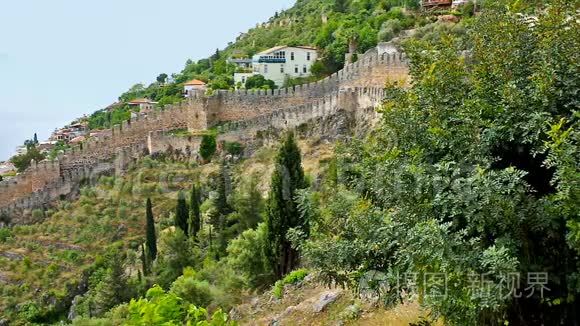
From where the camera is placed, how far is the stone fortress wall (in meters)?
33.4

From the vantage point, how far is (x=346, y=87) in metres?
32.3

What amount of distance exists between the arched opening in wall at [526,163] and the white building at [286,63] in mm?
41056

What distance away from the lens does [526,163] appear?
6957 millimetres

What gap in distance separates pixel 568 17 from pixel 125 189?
2936cm

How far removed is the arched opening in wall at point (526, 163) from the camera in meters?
6.80

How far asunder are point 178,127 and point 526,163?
3339 cm

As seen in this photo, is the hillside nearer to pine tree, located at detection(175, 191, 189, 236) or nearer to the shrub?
pine tree, located at detection(175, 191, 189, 236)

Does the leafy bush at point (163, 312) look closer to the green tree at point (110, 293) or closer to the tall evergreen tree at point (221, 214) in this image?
the tall evergreen tree at point (221, 214)

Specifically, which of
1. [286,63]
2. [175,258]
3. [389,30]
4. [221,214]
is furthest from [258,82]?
[175,258]

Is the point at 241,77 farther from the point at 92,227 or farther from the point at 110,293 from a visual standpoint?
the point at 110,293

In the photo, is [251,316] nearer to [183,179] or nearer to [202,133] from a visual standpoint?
[183,179]

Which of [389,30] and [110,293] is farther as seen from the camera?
[389,30]

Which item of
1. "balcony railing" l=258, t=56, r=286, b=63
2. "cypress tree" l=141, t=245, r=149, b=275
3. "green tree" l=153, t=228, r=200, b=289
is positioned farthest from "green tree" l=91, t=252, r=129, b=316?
"balcony railing" l=258, t=56, r=286, b=63

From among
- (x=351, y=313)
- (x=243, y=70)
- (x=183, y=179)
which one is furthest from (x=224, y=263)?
(x=243, y=70)
